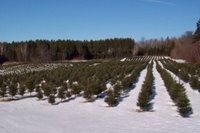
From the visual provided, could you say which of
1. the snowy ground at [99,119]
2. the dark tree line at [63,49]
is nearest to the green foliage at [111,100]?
the snowy ground at [99,119]

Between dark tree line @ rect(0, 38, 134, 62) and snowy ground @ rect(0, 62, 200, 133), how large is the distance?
97.7 m

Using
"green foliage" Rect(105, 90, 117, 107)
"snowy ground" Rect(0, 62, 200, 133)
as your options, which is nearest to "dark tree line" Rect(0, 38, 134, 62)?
"snowy ground" Rect(0, 62, 200, 133)

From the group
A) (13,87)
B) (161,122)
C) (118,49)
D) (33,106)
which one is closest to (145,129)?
(161,122)

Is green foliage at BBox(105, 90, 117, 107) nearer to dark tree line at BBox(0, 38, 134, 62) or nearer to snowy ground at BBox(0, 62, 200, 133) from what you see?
snowy ground at BBox(0, 62, 200, 133)

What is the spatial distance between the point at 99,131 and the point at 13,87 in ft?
50.9

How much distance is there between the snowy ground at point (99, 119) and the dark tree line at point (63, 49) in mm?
97725

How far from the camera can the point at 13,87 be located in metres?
28.2

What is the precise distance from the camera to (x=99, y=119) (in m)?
17.5

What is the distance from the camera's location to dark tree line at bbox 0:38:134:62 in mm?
121000

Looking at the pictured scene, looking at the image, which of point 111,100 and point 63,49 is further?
point 63,49

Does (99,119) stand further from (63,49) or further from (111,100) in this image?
(63,49)

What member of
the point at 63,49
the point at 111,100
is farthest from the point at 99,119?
the point at 63,49

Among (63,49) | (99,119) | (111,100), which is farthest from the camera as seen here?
(63,49)

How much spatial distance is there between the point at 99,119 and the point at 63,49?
4271 inches
